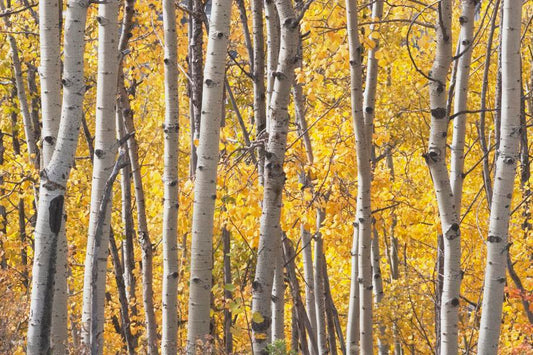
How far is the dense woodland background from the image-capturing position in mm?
5621

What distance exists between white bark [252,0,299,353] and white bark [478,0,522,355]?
121cm

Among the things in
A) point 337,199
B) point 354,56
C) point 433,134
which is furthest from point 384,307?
point 433,134

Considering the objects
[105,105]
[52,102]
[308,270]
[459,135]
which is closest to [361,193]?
[459,135]

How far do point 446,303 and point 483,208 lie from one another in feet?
26.2

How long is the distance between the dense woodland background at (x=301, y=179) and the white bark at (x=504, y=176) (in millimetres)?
83

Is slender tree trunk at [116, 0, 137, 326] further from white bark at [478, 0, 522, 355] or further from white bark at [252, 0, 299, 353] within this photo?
white bark at [478, 0, 522, 355]

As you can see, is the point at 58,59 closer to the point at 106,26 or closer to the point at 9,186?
the point at 106,26

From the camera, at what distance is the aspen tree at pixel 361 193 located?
5.33 m

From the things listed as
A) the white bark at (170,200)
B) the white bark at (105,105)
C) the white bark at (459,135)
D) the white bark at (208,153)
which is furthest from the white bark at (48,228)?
the white bark at (459,135)

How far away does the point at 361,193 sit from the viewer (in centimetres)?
566

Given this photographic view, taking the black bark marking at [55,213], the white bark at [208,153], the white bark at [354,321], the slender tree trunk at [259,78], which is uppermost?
the slender tree trunk at [259,78]

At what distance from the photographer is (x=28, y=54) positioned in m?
8.84

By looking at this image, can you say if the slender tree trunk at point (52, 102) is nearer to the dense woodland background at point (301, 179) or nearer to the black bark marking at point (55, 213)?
the dense woodland background at point (301, 179)

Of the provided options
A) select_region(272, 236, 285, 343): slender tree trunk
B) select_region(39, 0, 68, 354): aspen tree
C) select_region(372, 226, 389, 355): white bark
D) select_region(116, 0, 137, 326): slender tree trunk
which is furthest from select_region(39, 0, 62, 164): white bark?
select_region(372, 226, 389, 355): white bark
